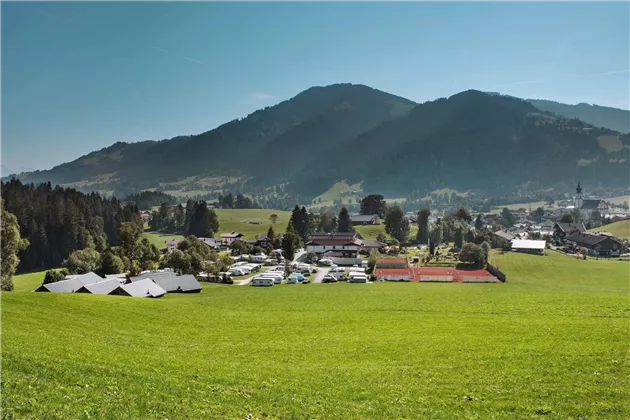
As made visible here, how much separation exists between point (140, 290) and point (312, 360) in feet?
103

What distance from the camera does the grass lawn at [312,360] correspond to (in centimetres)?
1369

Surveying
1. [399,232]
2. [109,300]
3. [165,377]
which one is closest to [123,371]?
[165,377]

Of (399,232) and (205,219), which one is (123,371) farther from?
(205,219)

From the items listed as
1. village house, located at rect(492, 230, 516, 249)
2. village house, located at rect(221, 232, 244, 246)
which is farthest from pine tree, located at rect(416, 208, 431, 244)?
village house, located at rect(221, 232, 244, 246)

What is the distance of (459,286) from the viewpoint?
2096 inches

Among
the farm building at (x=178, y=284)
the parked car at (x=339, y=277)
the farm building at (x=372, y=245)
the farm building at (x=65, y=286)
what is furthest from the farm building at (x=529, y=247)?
the farm building at (x=65, y=286)

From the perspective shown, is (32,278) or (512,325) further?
(32,278)

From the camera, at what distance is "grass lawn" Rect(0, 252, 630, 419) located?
44.9 ft

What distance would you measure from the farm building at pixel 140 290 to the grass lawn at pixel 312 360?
35.6ft

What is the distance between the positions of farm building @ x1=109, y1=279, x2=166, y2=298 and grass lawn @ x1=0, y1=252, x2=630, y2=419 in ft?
35.6

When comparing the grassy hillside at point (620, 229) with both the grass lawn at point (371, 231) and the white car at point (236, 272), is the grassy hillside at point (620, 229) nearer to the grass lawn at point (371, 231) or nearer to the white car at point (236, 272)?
the grass lawn at point (371, 231)

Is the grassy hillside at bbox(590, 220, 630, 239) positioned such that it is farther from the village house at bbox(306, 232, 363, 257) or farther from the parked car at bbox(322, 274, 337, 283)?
the parked car at bbox(322, 274, 337, 283)

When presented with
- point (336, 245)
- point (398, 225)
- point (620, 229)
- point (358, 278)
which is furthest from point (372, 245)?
point (620, 229)

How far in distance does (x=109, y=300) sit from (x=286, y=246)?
57.9m
